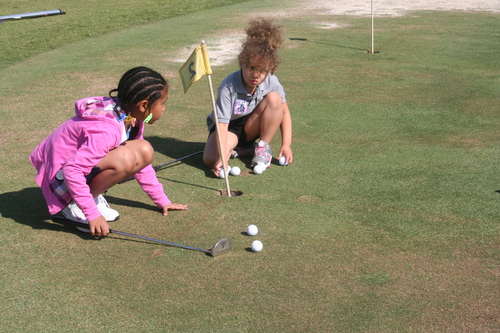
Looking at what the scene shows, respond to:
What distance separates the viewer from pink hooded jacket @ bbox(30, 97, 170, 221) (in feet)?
11.9

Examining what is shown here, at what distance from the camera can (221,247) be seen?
12.1 feet

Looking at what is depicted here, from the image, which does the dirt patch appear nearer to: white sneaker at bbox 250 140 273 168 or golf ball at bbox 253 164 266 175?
white sneaker at bbox 250 140 273 168

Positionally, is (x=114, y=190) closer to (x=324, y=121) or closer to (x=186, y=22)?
(x=324, y=121)

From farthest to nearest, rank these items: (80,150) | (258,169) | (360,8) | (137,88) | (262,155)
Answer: (360,8), (262,155), (258,169), (137,88), (80,150)

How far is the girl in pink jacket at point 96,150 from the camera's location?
366cm

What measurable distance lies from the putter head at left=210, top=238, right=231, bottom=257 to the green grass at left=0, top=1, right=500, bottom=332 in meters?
0.06

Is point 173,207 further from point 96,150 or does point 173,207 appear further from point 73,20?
point 73,20

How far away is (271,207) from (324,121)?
2320 mm

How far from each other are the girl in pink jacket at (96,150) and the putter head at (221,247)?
0.71 metres

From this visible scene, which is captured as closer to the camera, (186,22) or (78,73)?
(78,73)

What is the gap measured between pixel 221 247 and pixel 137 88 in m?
1.21

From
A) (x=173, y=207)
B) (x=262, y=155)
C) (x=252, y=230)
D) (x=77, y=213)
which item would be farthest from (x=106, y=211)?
(x=262, y=155)

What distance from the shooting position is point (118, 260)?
365 centimetres

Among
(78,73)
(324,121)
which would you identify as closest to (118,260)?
(324,121)
